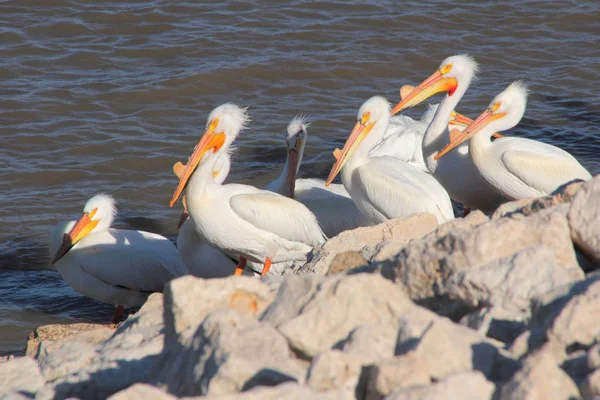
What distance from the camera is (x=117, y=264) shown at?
21.0 ft

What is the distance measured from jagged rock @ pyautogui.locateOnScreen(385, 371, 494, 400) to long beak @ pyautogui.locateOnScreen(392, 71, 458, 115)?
5.36 metres

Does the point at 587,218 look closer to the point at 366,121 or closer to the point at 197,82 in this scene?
the point at 366,121

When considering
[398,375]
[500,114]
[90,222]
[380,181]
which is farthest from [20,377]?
[500,114]

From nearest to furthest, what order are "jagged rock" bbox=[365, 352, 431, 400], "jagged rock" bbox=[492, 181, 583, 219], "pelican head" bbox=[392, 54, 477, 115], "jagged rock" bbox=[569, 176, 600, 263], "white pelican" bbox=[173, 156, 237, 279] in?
"jagged rock" bbox=[365, 352, 431, 400] → "jagged rock" bbox=[569, 176, 600, 263] → "jagged rock" bbox=[492, 181, 583, 219] → "white pelican" bbox=[173, 156, 237, 279] → "pelican head" bbox=[392, 54, 477, 115]

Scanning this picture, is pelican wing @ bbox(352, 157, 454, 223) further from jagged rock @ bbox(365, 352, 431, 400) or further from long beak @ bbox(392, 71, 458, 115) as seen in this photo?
jagged rock @ bbox(365, 352, 431, 400)

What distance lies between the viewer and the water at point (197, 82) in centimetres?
816

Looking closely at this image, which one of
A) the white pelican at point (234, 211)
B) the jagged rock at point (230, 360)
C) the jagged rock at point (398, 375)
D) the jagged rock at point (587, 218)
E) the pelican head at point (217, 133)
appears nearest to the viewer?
the jagged rock at point (398, 375)

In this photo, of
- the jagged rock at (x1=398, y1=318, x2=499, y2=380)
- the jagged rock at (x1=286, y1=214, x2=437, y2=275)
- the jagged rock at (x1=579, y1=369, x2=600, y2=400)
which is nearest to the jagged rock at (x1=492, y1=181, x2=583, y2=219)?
the jagged rock at (x1=286, y1=214, x2=437, y2=275)

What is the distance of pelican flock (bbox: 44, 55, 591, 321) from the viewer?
6.02m

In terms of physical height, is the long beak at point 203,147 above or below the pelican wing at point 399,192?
above

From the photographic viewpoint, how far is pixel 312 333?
2551 millimetres

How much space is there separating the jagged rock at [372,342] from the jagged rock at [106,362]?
0.77 m

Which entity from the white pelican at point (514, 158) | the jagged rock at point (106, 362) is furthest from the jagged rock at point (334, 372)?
the white pelican at point (514, 158)

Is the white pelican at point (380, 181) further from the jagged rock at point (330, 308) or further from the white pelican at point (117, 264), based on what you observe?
the jagged rock at point (330, 308)
